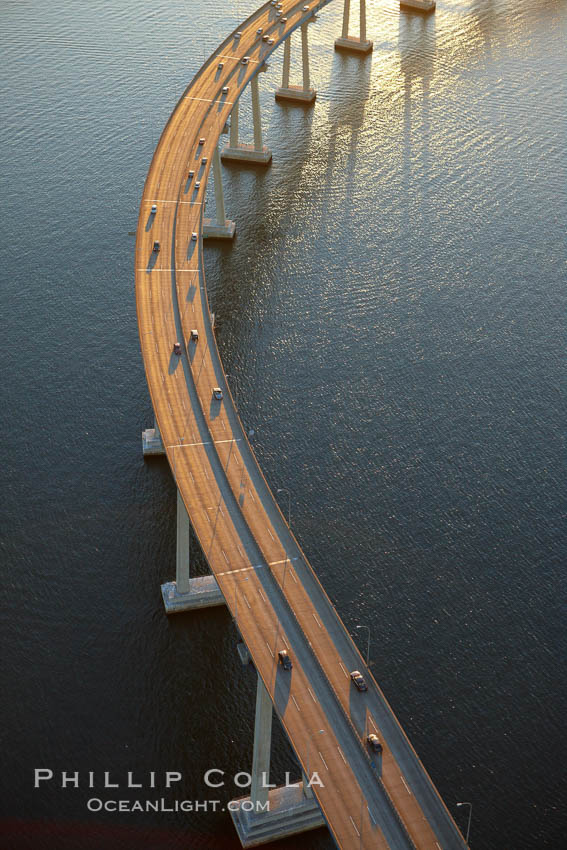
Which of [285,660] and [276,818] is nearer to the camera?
[285,660]

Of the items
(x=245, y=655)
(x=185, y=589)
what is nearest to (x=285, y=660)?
(x=245, y=655)

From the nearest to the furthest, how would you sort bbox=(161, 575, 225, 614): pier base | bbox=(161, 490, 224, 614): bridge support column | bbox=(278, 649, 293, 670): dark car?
bbox=(278, 649, 293, 670): dark car, bbox=(161, 490, 224, 614): bridge support column, bbox=(161, 575, 225, 614): pier base

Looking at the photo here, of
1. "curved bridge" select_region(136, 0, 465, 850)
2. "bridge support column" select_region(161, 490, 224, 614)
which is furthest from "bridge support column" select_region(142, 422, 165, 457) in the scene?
"bridge support column" select_region(161, 490, 224, 614)

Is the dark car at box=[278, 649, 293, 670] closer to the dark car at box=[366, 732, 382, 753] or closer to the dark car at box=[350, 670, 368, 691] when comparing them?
the dark car at box=[350, 670, 368, 691]

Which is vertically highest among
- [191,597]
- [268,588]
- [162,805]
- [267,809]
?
[191,597]

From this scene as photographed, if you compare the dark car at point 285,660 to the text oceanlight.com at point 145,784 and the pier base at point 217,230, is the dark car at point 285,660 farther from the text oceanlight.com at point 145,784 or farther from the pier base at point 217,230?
the pier base at point 217,230

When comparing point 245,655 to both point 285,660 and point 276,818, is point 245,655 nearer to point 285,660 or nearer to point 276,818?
point 285,660

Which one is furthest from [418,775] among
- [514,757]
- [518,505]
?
[518,505]
